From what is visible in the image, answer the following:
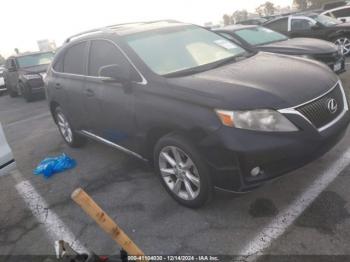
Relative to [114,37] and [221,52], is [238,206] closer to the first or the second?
[221,52]

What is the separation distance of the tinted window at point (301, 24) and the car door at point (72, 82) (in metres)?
7.61

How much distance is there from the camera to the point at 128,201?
3.78 meters

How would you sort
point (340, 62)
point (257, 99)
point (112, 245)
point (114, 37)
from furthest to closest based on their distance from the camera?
1. point (340, 62)
2. point (114, 37)
3. point (112, 245)
4. point (257, 99)

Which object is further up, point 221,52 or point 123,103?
point 221,52

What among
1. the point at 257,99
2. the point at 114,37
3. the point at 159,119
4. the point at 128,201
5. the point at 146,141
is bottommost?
the point at 128,201

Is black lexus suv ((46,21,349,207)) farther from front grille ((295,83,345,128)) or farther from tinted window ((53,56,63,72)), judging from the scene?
tinted window ((53,56,63,72))

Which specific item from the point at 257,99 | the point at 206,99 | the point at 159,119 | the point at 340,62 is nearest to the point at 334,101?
the point at 257,99

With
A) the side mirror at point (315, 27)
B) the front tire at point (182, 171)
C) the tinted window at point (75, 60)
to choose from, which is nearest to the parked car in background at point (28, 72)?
the tinted window at point (75, 60)

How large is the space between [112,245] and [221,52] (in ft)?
7.91

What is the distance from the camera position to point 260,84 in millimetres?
3049

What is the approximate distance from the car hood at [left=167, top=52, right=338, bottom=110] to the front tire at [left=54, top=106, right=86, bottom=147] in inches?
103

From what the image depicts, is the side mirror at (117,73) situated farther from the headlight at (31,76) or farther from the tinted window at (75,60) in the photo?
the headlight at (31,76)

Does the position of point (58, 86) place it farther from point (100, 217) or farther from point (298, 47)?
point (298, 47)

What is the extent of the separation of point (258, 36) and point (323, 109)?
5.61 m
